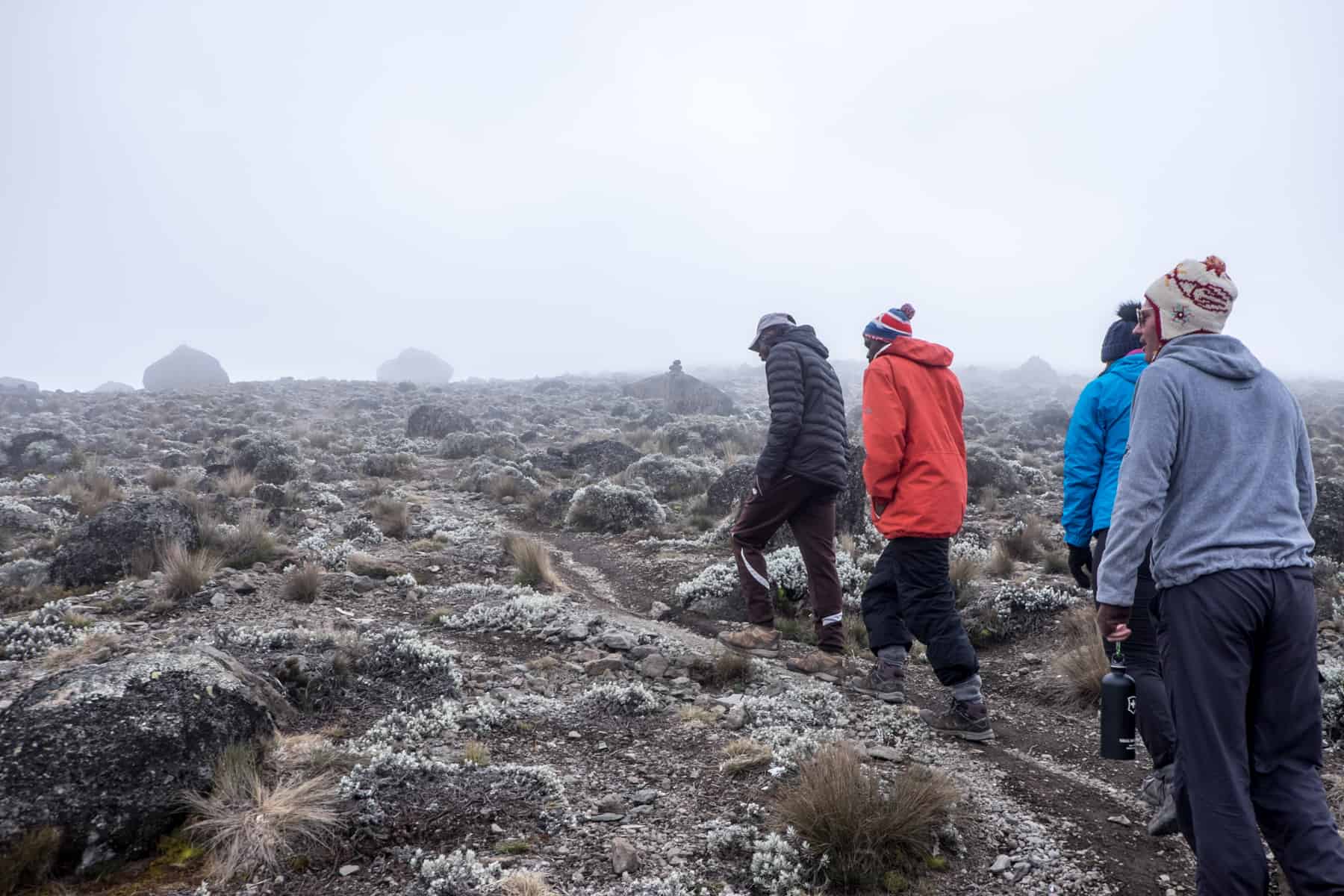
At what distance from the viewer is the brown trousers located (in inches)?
230

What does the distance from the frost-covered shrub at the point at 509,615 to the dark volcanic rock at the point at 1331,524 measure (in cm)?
814

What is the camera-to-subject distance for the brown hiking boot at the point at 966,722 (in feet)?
14.8

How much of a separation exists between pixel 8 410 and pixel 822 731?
36.7 meters

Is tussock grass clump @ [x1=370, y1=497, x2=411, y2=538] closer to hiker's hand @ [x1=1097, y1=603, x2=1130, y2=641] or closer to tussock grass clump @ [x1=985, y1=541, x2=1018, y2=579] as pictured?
tussock grass clump @ [x1=985, y1=541, x2=1018, y2=579]

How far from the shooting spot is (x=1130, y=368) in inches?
152

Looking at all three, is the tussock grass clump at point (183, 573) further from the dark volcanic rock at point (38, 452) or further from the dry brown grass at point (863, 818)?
the dark volcanic rock at point (38, 452)

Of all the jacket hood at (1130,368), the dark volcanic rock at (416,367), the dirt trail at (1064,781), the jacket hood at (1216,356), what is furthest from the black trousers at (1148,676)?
the dark volcanic rock at (416,367)

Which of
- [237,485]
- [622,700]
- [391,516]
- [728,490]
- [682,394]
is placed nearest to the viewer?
[622,700]

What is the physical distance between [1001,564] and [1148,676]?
522cm

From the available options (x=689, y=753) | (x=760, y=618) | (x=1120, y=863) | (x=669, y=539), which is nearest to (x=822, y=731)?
(x=689, y=753)

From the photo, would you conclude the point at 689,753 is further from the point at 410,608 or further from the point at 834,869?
the point at 410,608

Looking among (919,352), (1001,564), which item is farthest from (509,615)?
(1001,564)

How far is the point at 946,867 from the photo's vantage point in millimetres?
3166

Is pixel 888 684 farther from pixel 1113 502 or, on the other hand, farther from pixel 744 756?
pixel 1113 502
